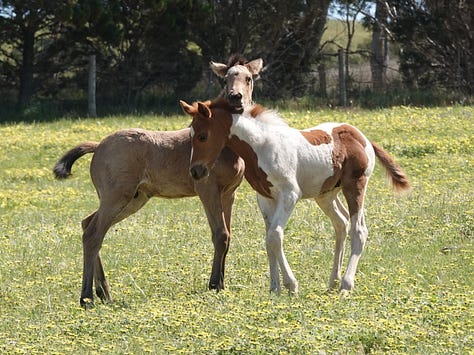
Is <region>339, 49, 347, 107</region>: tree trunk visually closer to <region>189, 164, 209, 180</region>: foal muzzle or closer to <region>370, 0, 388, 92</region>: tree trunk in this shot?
<region>370, 0, 388, 92</region>: tree trunk

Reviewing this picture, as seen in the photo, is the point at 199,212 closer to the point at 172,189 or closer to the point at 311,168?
the point at 172,189

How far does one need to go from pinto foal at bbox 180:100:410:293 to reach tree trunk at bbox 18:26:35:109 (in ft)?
63.2

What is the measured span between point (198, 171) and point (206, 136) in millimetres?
335

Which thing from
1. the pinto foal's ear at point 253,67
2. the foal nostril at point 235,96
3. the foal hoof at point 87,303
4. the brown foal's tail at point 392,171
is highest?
the pinto foal's ear at point 253,67

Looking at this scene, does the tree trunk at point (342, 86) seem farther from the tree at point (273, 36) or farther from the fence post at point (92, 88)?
the fence post at point (92, 88)

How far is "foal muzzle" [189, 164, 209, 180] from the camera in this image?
946 cm

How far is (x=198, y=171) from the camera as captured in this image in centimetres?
946

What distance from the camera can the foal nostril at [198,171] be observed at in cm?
A: 946

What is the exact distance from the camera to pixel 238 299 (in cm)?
906

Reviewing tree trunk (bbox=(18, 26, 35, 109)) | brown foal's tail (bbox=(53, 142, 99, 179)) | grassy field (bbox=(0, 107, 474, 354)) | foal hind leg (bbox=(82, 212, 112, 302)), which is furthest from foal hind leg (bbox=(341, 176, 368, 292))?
tree trunk (bbox=(18, 26, 35, 109))

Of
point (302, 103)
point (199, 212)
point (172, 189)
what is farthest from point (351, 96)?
point (172, 189)

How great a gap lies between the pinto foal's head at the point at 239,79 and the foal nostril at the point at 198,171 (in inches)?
28.4

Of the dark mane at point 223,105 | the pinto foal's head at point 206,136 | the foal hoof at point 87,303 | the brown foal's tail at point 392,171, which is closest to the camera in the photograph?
the pinto foal's head at point 206,136

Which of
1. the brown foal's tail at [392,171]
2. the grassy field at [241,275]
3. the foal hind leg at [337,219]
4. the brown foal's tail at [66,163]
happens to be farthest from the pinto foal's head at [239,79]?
the grassy field at [241,275]
